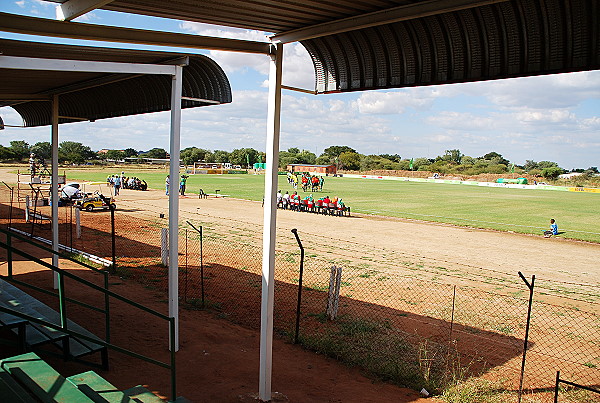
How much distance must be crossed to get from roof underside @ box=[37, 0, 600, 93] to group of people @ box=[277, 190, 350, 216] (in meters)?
24.4

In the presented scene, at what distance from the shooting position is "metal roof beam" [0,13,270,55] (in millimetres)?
4539

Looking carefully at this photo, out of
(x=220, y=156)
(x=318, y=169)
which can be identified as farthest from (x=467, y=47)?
(x=220, y=156)

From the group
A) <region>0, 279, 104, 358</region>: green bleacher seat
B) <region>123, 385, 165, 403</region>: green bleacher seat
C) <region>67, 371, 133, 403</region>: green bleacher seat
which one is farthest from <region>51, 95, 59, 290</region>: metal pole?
<region>123, 385, 165, 403</region>: green bleacher seat

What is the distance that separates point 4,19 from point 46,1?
0.58m

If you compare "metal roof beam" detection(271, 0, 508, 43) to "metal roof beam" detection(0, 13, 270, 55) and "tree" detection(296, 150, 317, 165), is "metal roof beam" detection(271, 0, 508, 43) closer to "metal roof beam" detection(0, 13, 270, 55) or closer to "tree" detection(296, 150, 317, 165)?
"metal roof beam" detection(0, 13, 270, 55)

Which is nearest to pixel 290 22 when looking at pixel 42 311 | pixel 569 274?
pixel 42 311

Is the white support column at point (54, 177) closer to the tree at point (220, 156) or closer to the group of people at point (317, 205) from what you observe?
the group of people at point (317, 205)

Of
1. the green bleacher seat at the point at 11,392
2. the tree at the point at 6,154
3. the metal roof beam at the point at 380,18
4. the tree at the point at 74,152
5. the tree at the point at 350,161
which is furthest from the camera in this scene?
the tree at the point at 350,161

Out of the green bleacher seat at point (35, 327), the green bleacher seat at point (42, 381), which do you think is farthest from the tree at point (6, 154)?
the green bleacher seat at point (42, 381)

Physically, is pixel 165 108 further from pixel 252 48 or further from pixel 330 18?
pixel 330 18

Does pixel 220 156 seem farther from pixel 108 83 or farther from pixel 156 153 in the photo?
pixel 108 83

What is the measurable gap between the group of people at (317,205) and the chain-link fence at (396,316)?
512 inches

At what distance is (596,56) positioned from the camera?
4289 millimetres

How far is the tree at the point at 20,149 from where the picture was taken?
9959 cm
